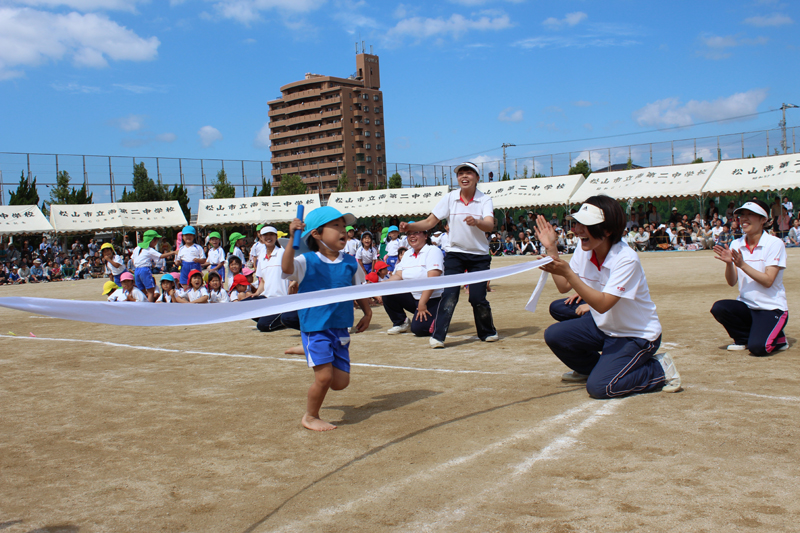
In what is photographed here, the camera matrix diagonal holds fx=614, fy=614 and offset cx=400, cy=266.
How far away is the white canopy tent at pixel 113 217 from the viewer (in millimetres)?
33406

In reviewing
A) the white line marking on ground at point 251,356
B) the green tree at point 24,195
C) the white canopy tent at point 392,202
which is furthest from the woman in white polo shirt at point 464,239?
the green tree at point 24,195

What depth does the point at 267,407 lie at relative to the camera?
484 centimetres

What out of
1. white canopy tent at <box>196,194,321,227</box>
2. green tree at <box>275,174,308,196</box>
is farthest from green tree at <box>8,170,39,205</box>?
green tree at <box>275,174,308,196</box>

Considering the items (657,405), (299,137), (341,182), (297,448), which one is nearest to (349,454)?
(297,448)

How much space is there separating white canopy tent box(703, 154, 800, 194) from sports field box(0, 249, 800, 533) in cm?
2258

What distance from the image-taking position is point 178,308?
3.32 meters

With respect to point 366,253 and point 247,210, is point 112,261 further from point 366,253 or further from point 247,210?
point 247,210

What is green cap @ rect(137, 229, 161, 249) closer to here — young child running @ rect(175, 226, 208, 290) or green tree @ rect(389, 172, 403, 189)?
young child running @ rect(175, 226, 208, 290)

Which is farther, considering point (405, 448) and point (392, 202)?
point (392, 202)

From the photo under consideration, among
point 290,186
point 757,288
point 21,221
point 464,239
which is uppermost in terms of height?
point 290,186

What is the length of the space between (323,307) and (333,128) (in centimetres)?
12181

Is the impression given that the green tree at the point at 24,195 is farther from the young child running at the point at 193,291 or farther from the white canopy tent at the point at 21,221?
the young child running at the point at 193,291

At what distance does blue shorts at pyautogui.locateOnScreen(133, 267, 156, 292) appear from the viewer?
13.3 meters

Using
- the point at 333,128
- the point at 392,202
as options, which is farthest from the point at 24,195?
the point at 333,128
